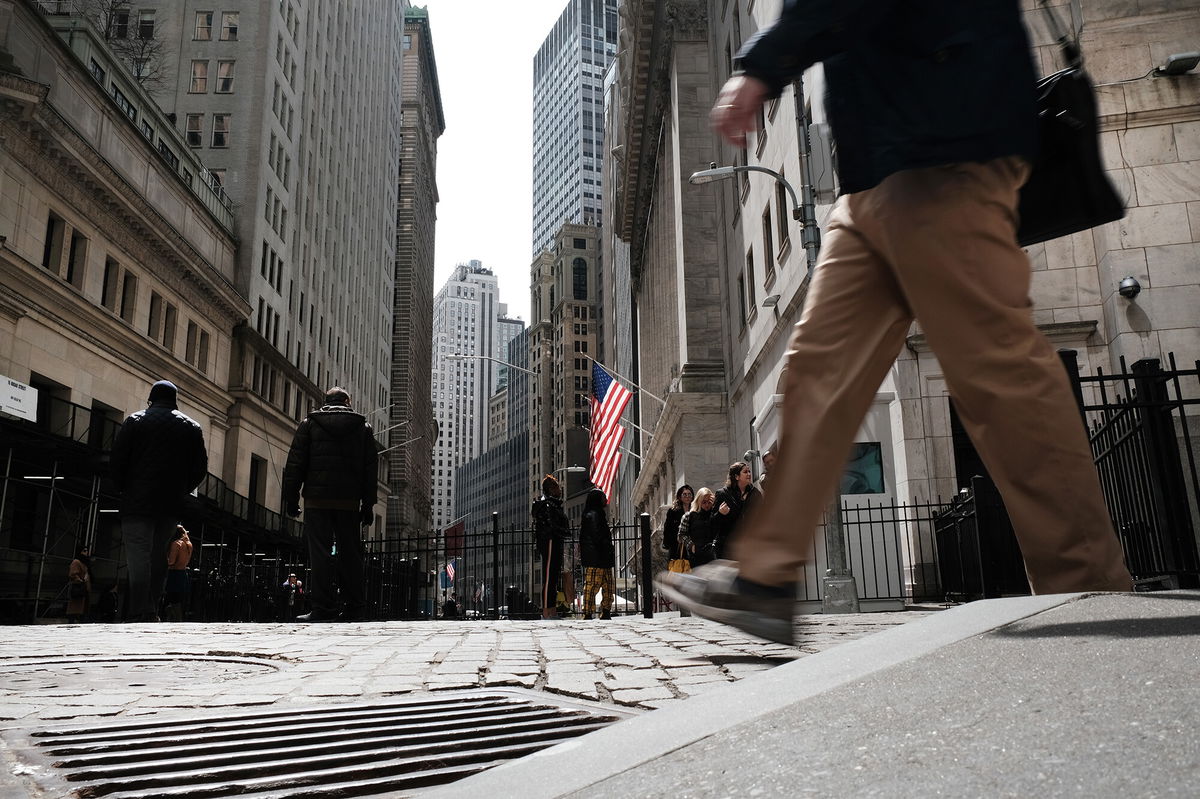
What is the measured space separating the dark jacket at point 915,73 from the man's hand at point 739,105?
0.03 m

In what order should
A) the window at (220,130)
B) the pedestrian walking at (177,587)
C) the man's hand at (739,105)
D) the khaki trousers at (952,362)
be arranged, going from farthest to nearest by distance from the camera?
1. the window at (220,130)
2. the pedestrian walking at (177,587)
3. the man's hand at (739,105)
4. the khaki trousers at (952,362)

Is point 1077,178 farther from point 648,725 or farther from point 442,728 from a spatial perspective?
point 442,728

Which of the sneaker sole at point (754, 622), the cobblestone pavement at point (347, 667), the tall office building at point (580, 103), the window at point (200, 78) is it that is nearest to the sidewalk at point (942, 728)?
the sneaker sole at point (754, 622)

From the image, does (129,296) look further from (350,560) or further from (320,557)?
(350,560)

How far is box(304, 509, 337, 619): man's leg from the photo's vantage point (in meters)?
10.7

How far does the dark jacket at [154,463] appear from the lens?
966 cm

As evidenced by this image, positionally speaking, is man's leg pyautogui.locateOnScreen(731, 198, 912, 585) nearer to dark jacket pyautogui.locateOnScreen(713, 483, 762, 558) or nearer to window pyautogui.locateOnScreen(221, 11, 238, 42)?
dark jacket pyautogui.locateOnScreen(713, 483, 762, 558)

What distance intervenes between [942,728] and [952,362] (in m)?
1.48

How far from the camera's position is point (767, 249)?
26344mm

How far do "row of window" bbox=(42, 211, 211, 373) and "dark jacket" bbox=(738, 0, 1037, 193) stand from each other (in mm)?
30823

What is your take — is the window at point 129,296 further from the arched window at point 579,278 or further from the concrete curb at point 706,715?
the arched window at point 579,278

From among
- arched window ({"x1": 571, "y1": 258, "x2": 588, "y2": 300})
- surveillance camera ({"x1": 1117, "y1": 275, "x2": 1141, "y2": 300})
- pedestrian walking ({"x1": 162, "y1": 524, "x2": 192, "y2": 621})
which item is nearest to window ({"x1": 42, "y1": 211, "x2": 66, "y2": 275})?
pedestrian walking ({"x1": 162, "y1": 524, "x2": 192, "y2": 621})

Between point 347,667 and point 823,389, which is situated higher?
point 823,389

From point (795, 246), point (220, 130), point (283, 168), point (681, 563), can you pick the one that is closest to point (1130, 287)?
point (681, 563)
